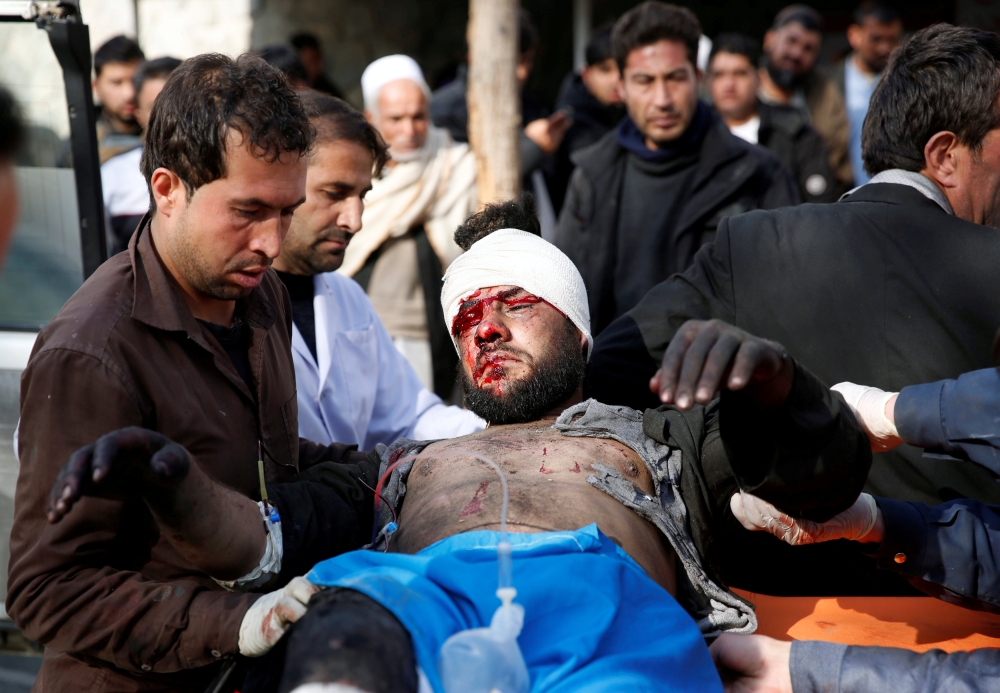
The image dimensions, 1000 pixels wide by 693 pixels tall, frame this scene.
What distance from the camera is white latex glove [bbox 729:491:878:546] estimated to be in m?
2.55

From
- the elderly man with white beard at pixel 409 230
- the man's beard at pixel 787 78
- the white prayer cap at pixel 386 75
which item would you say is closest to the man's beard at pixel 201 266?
the elderly man with white beard at pixel 409 230

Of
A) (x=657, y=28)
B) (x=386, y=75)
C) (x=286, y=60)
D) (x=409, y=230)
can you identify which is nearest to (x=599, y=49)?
(x=657, y=28)

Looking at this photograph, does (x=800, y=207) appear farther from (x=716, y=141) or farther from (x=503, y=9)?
(x=503, y=9)

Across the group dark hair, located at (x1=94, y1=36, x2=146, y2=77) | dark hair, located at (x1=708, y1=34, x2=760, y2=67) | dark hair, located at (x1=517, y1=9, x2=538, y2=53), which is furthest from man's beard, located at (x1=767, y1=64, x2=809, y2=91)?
dark hair, located at (x1=94, y1=36, x2=146, y2=77)

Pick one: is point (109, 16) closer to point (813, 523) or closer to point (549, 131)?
point (549, 131)

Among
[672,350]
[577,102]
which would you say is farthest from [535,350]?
[577,102]

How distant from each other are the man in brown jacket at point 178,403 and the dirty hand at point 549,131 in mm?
4005

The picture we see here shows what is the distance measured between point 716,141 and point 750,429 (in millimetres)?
3160

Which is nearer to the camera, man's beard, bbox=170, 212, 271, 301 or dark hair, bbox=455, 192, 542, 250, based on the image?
man's beard, bbox=170, 212, 271, 301

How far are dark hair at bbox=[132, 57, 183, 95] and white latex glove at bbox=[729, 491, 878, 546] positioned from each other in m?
3.86

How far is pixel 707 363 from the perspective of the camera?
1934 millimetres

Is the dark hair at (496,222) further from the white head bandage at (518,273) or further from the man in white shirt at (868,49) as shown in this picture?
the man in white shirt at (868,49)

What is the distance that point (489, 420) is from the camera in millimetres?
3215

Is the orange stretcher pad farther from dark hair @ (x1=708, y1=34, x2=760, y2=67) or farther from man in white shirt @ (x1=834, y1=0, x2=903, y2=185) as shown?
man in white shirt @ (x1=834, y1=0, x2=903, y2=185)
